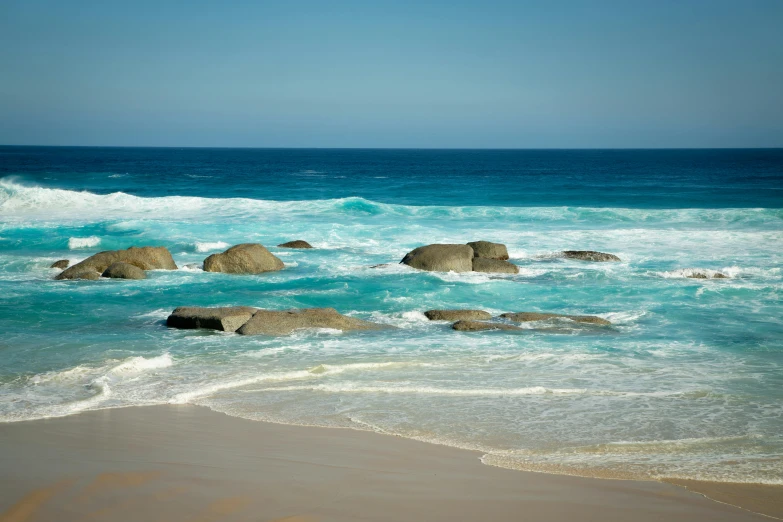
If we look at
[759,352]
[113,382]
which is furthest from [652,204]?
[113,382]

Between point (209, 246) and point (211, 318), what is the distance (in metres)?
12.2

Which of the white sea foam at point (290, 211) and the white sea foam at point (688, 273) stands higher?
the white sea foam at point (290, 211)

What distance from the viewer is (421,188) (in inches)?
2028

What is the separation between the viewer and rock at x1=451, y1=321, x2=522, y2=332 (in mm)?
12273

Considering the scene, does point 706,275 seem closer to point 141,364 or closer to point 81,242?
point 141,364

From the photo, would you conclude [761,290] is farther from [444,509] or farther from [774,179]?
[774,179]

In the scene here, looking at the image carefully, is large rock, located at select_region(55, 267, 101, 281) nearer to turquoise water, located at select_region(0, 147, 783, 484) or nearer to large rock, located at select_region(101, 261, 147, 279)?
large rock, located at select_region(101, 261, 147, 279)

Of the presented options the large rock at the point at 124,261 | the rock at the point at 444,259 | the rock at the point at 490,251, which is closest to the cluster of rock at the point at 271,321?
the rock at the point at 444,259

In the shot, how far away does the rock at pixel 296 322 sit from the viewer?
38.7ft

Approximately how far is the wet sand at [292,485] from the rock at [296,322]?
16.2ft

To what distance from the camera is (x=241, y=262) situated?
1817 cm

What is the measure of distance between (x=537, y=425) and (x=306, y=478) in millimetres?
2688

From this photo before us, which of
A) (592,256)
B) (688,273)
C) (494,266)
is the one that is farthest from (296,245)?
(688,273)

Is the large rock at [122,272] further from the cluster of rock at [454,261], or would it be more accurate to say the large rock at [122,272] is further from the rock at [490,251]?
the rock at [490,251]
